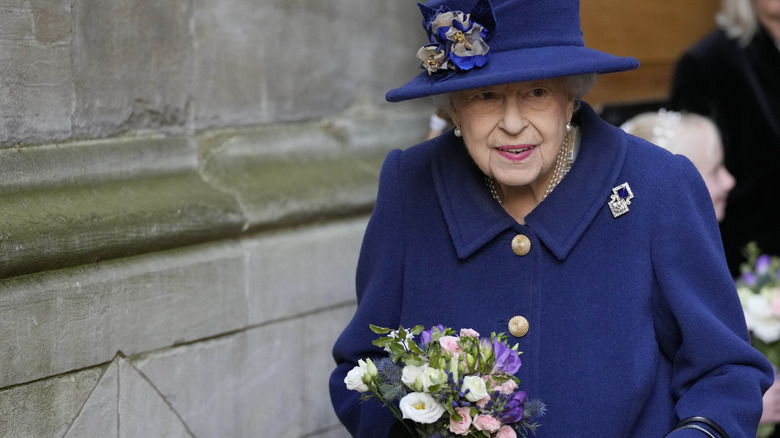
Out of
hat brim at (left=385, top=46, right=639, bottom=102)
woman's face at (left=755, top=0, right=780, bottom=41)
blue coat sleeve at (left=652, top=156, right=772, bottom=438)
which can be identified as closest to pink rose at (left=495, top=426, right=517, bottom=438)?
blue coat sleeve at (left=652, top=156, right=772, bottom=438)

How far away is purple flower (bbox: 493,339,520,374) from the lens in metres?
2.18

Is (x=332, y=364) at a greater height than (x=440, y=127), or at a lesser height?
lesser

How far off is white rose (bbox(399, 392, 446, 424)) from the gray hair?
3.06 meters

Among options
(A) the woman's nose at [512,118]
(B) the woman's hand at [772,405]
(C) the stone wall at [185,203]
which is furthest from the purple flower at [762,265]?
(A) the woman's nose at [512,118]

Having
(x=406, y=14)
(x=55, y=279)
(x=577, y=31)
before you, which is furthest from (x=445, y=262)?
(x=406, y=14)

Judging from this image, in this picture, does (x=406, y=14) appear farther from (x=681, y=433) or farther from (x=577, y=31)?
(x=681, y=433)

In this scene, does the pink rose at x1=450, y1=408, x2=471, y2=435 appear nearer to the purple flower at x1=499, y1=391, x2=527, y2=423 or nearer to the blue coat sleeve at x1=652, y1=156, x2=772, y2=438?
the purple flower at x1=499, y1=391, x2=527, y2=423

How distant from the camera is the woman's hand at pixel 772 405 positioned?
361 centimetres

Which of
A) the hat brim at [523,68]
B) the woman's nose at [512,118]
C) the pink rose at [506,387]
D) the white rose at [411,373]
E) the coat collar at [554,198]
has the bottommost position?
the pink rose at [506,387]

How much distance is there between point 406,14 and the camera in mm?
4258

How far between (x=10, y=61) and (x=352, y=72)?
4.92 feet

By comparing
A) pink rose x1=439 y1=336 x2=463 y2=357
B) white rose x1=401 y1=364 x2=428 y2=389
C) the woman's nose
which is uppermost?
the woman's nose

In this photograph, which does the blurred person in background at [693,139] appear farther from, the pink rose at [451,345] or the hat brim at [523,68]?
the pink rose at [451,345]

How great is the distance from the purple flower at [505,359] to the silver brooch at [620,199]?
0.42 meters
